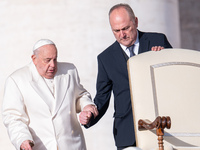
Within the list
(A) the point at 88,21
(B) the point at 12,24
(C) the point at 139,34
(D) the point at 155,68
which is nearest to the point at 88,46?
(A) the point at 88,21

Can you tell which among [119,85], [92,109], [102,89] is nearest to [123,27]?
[119,85]

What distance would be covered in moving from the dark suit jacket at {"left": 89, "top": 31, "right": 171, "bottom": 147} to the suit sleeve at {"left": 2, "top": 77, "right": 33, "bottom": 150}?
52cm

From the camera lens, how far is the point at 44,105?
4.21 m

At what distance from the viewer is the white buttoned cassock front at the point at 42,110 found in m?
4.12

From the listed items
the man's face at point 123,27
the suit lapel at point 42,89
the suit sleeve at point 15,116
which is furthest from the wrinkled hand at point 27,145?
the man's face at point 123,27

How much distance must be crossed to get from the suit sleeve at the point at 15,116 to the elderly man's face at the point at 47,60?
0.25 meters

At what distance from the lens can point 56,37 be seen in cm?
672

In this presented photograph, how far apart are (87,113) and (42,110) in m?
0.37

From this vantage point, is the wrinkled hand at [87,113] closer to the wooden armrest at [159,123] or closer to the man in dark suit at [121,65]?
the man in dark suit at [121,65]

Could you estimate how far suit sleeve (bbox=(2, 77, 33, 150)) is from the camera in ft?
13.0

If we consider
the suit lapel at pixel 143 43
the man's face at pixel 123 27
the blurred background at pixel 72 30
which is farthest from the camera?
the blurred background at pixel 72 30

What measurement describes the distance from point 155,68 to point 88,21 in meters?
3.07

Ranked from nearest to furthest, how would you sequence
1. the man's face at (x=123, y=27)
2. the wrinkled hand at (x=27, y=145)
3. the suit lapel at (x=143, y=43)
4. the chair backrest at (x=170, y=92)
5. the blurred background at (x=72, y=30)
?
the chair backrest at (x=170, y=92) → the wrinkled hand at (x=27, y=145) → the man's face at (x=123, y=27) → the suit lapel at (x=143, y=43) → the blurred background at (x=72, y=30)

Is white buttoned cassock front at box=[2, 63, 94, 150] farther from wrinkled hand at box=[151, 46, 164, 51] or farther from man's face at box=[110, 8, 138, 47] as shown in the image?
wrinkled hand at box=[151, 46, 164, 51]
